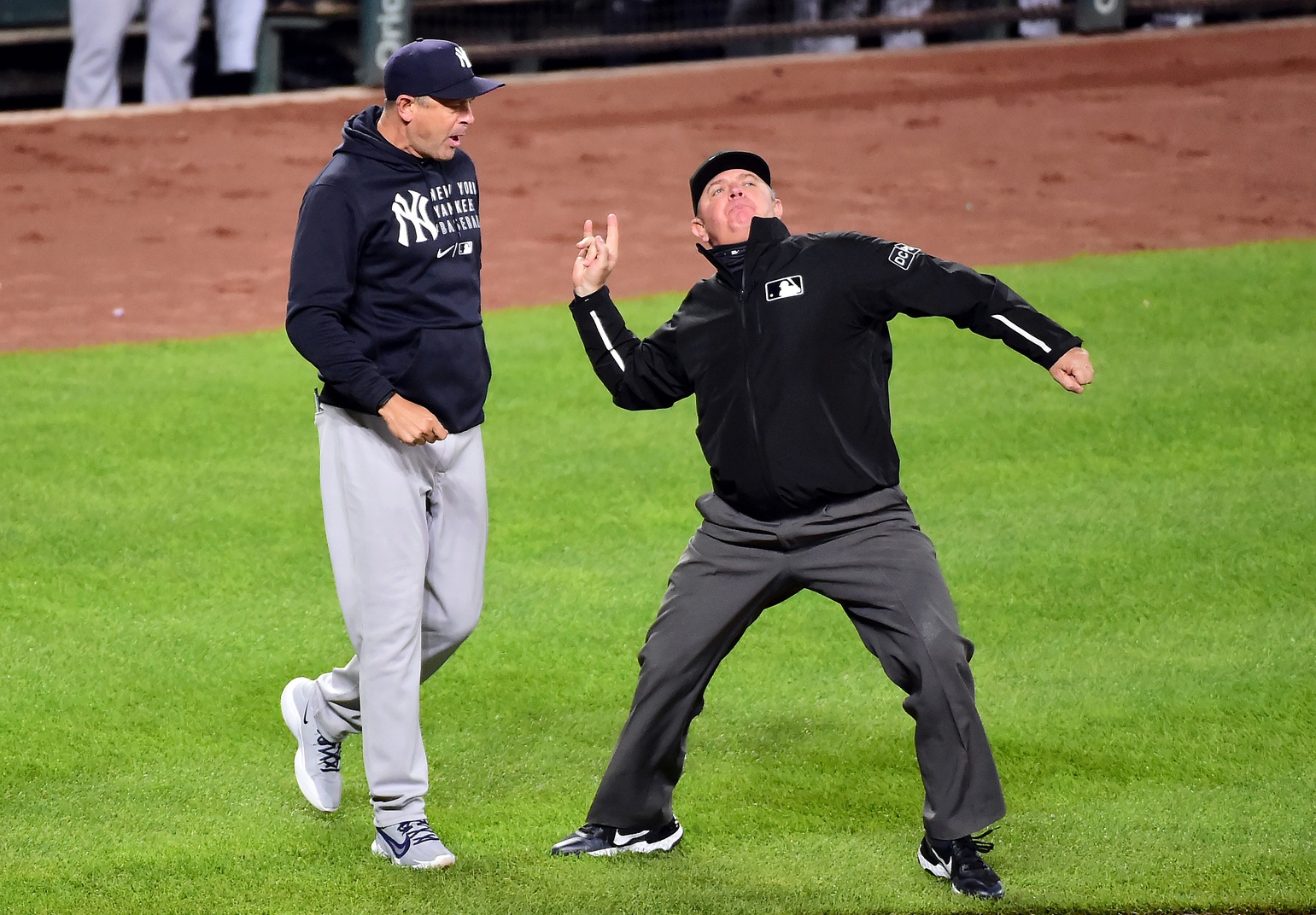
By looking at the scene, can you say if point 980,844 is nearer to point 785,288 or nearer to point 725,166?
point 785,288

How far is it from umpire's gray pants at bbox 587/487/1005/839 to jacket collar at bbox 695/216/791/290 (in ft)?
1.91

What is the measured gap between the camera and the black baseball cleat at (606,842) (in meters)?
4.42

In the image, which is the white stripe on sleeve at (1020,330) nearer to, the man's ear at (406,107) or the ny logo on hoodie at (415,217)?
the ny logo on hoodie at (415,217)

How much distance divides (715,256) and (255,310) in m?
7.05

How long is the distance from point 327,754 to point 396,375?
1.20 meters

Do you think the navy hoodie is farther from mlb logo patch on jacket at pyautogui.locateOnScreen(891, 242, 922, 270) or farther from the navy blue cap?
mlb logo patch on jacket at pyautogui.locateOnScreen(891, 242, 922, 270)

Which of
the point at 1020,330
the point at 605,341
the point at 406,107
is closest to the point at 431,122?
the point at 406,107

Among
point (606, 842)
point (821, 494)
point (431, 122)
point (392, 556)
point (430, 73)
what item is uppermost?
point (430, 73)

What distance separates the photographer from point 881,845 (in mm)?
4512

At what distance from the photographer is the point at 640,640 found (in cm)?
607

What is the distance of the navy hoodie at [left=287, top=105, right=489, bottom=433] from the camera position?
4137mm

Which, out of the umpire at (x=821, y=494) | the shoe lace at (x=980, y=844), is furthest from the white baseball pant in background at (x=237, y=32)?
the shoe lace at (x=980, y=844)

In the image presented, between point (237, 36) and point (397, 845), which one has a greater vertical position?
point (237, 36)

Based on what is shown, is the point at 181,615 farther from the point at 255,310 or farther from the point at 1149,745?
the point at 255,310
